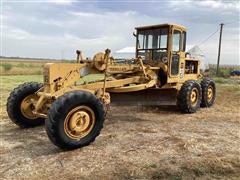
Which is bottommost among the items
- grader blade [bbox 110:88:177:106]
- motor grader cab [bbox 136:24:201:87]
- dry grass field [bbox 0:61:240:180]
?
dry grass field [bbox 0:61:240:180]

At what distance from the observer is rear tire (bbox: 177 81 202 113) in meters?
9.64

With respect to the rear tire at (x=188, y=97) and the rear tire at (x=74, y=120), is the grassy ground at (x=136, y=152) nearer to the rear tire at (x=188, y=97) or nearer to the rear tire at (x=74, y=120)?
the rear tire at (x=74, y=120)

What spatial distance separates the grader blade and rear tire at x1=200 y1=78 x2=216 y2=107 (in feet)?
4.99

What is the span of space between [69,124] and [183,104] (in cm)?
468

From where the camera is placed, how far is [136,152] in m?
5.81

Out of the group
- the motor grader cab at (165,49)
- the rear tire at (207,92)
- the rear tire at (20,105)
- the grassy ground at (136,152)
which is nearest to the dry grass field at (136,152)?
the grassy ground at (136,152)

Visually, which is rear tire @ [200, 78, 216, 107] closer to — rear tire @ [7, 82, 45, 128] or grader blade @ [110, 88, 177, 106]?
grader blade @ [110, 88, 177, 106]

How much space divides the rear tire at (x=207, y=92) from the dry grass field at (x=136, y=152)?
2218 mm

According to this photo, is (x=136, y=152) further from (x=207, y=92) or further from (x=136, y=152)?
(x=207, y=92)

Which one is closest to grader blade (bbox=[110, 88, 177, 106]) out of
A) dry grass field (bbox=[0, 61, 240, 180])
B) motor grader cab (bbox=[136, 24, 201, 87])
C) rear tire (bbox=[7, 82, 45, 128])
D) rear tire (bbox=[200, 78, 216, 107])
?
motor grader cab (bbox=[136, 24, 201, 87])

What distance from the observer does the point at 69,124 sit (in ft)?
19.5

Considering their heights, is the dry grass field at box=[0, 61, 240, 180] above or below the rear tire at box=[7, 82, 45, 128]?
below

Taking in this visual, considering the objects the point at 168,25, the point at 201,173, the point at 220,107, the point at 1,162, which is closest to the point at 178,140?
the point at 201,173

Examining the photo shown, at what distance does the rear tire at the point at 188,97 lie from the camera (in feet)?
31.6
